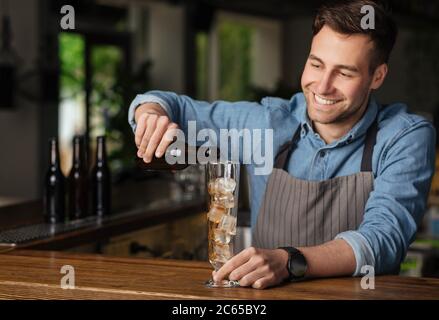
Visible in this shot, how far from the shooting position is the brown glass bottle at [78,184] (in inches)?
109

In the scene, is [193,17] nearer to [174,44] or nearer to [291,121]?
[174,44]

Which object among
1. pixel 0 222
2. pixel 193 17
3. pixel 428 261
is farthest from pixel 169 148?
pixel 193 17

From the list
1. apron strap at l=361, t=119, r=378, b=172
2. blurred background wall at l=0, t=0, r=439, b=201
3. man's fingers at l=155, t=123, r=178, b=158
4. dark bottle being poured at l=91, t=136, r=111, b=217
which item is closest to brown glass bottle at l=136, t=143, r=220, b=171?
man's fingers at l=155, t=123, r=178, b=158

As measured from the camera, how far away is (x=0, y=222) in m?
2.65

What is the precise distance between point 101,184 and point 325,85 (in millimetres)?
1177

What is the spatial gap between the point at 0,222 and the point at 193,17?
6986mm

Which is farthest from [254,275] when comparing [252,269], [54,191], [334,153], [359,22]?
[54,191]

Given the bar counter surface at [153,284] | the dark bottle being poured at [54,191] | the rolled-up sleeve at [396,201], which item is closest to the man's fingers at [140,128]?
the bar counter surface at [153,284]

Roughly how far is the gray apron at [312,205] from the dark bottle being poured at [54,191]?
2.67 ft

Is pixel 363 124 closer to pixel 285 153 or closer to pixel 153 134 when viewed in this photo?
pixel 285 153

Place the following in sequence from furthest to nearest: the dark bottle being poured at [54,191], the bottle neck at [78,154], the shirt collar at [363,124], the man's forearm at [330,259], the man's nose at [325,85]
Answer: the bottle neck at [78,154], the dark bottle being poured at [54,191], the shirt collar at [363,124], the man's nose at [325,85], the man's forearm at [330,259]

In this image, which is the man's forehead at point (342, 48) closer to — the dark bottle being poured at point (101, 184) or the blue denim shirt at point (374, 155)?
the blue denim shirt at point (374, 155)

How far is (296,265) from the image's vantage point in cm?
168

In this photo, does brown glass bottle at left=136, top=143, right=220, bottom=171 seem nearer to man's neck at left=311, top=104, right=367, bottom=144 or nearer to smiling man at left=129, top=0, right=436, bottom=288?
smiling man at left=129, top=0, right=436, bottom=288
